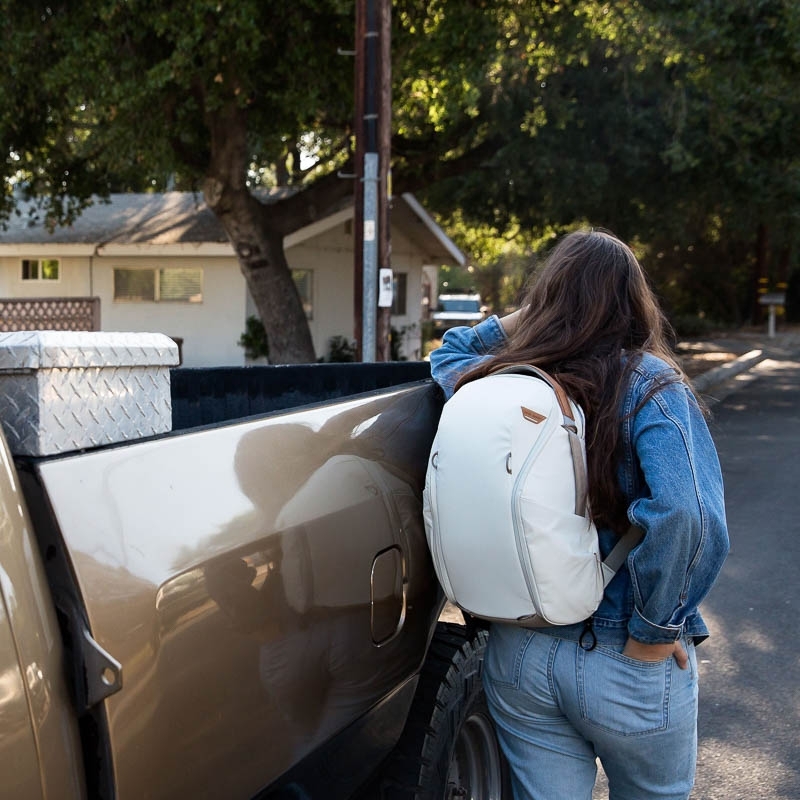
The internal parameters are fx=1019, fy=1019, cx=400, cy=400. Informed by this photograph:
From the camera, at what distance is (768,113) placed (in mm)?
16234

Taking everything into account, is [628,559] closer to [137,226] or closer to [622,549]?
[622,549]

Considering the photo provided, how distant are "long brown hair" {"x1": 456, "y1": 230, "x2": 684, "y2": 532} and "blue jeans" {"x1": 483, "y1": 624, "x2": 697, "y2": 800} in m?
0.31

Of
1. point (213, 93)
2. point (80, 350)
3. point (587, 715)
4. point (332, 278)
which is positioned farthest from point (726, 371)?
point (80, 350)

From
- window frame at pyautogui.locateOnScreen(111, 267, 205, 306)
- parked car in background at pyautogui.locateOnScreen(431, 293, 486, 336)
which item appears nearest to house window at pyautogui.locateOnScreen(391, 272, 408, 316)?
window frame at pyautogui.locateOnScreen(111, 267, 205, 306)

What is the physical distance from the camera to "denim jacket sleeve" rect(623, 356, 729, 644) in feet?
6.74

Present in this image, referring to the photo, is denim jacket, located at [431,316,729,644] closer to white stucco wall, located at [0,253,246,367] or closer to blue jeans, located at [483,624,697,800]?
blue jeans, located at [483,624,697,800]

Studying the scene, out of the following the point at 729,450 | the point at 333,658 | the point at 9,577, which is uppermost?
the point at 9,577

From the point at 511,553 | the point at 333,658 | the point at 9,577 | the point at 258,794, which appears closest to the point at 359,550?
the point at 333,658

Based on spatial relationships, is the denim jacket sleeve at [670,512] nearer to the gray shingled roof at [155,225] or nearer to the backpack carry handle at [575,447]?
the backpack carry handle at [575,447]

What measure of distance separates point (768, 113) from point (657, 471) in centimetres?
1585

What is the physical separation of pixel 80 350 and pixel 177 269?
1900 cm

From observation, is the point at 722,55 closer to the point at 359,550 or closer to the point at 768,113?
the point at 768,113

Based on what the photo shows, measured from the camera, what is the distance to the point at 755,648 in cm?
525

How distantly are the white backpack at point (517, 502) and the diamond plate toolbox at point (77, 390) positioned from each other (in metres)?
0.61
